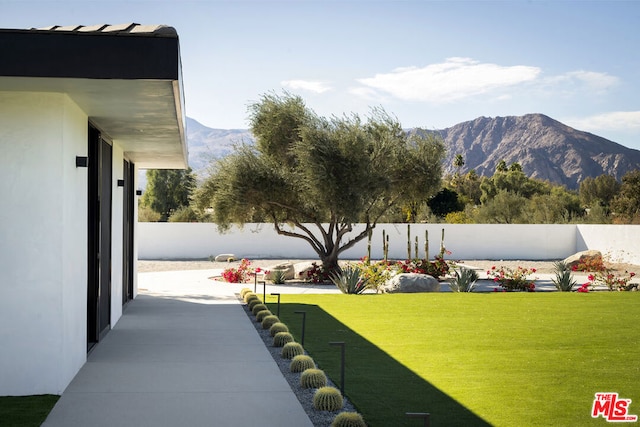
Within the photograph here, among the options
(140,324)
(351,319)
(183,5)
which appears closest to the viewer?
(140,324)

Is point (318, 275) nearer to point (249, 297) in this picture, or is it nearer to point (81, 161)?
point (249, 297)

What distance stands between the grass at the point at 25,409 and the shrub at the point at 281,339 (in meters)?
3.52

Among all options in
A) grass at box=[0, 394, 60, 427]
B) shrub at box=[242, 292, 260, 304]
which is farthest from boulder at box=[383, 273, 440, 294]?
grass at box=[0, 394, 60, 427]

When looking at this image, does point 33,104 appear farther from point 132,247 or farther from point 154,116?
point 132,247

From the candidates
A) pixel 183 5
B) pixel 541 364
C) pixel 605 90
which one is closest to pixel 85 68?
pixel 541 364

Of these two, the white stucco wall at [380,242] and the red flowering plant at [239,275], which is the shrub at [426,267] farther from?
the white stucco wall at [380,242]

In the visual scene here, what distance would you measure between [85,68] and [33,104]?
1.25 meters

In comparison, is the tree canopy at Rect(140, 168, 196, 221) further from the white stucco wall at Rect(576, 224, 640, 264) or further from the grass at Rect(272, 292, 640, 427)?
the grass at Rect(272, 292, 640, 427)

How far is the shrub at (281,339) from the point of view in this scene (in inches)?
413

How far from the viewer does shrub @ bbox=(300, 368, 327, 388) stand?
26.1 feet

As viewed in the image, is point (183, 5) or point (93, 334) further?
point (183, 5)

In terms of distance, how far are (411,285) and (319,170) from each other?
4174 mm

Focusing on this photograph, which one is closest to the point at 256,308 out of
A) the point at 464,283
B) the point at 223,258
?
the point at 464,283

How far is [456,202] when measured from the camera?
173 feet
